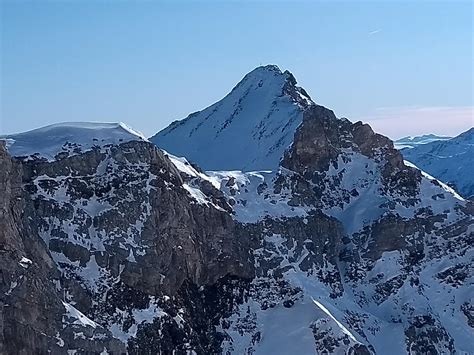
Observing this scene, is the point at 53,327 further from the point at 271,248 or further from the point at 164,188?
the point at 271,248

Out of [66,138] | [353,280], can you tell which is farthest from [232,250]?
[66,138]

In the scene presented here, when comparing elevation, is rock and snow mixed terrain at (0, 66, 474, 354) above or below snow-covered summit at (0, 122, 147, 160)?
below

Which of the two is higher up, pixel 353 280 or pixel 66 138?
pixel 66 138

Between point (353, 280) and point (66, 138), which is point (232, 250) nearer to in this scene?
point (353, 280)

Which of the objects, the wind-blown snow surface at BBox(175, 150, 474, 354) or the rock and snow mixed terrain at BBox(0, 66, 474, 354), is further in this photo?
the wind-blown snow surface at BBox(175, 150, 474, 354)

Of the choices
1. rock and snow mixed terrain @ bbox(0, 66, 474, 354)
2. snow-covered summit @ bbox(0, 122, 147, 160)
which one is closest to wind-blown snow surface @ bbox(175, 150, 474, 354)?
rock and snow mixed terrain @ bbox(0, 66, 474, 354)

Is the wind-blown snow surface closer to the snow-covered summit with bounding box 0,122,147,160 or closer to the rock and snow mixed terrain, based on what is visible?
the rock and snow mixed terrain

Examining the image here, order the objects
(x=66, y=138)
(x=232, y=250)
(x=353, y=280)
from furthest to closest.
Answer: (x=353, y=280)
(x=232, y=250)
(x=66, y=138)

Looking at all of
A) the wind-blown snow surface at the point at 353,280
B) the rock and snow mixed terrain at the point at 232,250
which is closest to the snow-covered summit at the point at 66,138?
the rock and snow mixed terrain at the point at 232,250
